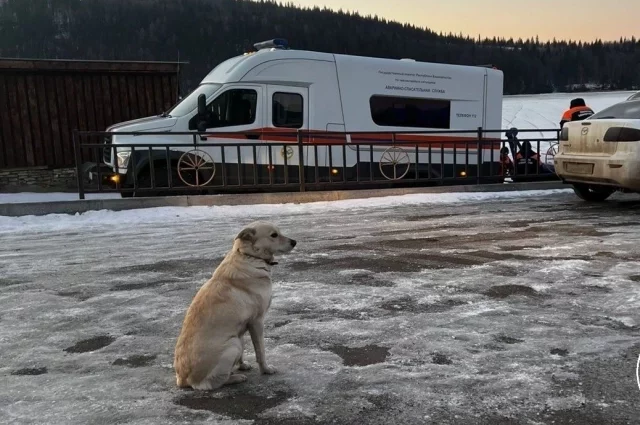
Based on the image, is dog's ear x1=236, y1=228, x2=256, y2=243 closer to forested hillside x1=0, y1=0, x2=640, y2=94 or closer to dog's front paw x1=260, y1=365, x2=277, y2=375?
dog's front paw x1=260, y1=365, x2=277, y2=375

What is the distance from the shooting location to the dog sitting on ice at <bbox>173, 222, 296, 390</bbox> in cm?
275

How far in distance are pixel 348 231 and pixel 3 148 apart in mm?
12025

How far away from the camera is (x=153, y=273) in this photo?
5301 millimetres

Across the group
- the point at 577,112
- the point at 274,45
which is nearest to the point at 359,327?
the point at 274,45

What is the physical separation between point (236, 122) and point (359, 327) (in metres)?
8.02

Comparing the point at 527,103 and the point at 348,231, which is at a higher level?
the point at 527,103

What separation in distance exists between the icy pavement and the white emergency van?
3.75m

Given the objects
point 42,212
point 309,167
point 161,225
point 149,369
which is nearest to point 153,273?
point 149,369

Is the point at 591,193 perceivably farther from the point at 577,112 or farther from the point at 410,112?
the point at 410,112

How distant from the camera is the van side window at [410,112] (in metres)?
12.1

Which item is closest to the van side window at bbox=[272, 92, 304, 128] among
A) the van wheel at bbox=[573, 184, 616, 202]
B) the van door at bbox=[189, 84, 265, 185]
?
the van door at bbox=[189, 84, 265, 185]

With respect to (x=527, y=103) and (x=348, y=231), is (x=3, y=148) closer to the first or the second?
(x=348, y=231)

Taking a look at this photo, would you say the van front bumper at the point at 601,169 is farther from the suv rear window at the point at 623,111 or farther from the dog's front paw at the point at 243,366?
the dog's front paw at the point at 243,366

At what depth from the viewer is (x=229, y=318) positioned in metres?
2.79
